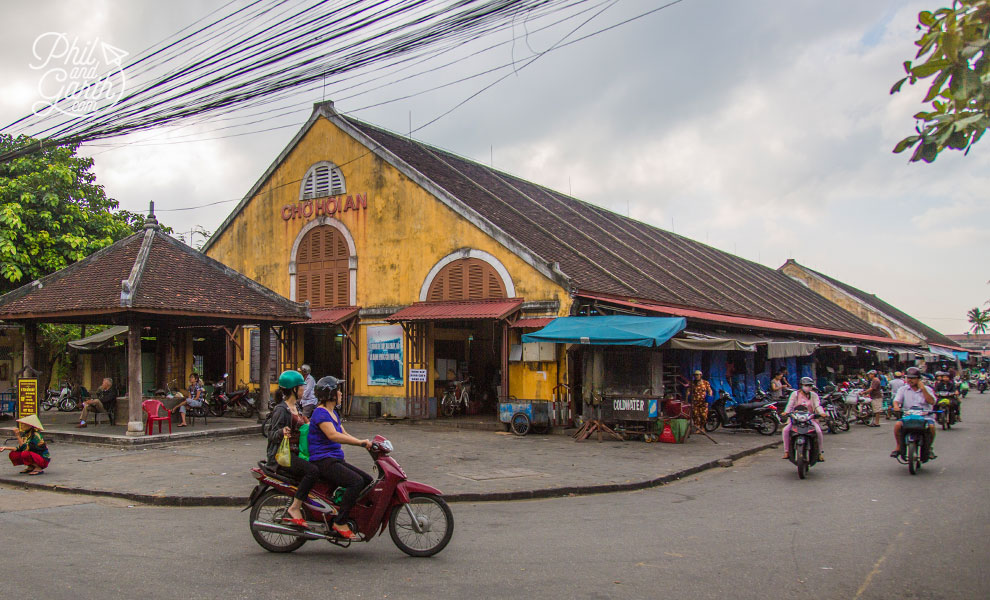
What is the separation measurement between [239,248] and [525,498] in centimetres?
1741

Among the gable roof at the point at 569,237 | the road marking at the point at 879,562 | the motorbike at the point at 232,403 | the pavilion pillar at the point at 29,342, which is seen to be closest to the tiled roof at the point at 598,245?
the gable roof at the point at 569,237

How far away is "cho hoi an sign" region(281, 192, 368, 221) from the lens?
22.0 metres

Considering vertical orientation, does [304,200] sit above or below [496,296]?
above

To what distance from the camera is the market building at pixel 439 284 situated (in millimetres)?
18453

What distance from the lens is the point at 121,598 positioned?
17.5ft

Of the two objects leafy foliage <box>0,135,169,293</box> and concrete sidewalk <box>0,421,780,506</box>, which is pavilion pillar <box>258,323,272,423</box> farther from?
leafy foliage <box>0,135,169,293</box>

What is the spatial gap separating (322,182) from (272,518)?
681 inches

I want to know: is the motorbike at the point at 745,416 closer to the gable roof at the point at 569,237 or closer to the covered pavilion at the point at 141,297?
the gable roof at the point at 569,237

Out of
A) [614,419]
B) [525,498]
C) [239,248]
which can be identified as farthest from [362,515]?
[239,248]

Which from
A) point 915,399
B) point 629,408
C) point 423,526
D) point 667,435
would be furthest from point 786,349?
point 423,526

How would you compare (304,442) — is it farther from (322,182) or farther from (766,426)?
(322,182)

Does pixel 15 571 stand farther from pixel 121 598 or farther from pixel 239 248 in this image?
pixel 239 248

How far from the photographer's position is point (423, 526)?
6.64 meters

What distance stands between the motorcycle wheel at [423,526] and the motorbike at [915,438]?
27.1 ft
